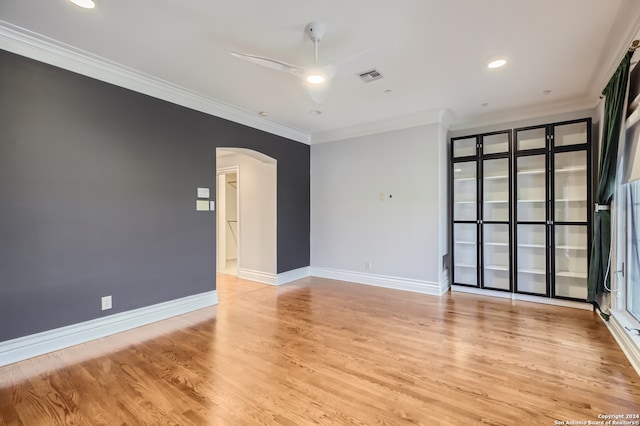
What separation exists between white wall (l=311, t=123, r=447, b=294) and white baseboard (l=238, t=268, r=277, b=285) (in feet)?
3.17

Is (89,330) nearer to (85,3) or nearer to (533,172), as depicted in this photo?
(85,3)

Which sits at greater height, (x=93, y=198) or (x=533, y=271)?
(x=93, y=198)

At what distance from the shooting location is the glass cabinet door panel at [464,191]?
15.2 feet

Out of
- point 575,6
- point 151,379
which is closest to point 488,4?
point 575,6

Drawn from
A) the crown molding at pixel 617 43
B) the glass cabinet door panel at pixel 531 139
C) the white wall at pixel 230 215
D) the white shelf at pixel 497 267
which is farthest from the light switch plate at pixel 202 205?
the glass cabinet door panel at pixel 531 139

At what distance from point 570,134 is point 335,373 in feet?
14.1

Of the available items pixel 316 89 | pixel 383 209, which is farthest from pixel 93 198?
pixel 383 209

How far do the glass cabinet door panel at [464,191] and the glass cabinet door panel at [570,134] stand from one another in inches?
41.2

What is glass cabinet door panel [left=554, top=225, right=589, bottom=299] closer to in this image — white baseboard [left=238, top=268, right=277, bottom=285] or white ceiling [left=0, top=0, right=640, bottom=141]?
white ceiling [left=0, top=0, right=640, bottom=141]

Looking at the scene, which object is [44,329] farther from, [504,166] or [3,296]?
[504,166]

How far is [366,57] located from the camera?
7.20 ft

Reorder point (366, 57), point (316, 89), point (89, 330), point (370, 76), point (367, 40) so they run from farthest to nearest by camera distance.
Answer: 1. point (370, 76)
2. point (89, 330)
3. point (316, 89)
4. point (367, 40)
5. point (366, 57)

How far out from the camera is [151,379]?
2.24 m

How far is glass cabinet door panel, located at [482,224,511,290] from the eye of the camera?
14.4 ft
